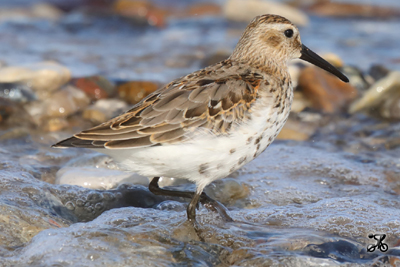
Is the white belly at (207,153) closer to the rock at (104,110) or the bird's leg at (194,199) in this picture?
the bird's leg at (194,199)

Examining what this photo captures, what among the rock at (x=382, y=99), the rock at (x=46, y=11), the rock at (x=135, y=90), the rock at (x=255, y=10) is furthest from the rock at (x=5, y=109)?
the rock at (x=255, y=10)

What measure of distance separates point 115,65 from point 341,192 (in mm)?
5508

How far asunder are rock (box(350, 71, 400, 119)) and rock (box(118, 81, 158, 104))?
3.04 meters

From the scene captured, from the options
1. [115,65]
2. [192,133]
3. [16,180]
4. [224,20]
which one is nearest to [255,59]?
[192,133]

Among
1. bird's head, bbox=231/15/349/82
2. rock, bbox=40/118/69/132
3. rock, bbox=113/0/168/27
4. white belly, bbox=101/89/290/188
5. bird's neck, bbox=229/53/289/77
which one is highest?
bird's head, bbox=231/15/349/82

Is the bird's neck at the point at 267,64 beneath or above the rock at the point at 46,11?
above

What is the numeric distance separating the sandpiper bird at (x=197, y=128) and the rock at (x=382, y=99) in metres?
3.83

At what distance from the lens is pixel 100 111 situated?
7.57 meters

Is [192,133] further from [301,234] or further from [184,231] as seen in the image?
[301,234]

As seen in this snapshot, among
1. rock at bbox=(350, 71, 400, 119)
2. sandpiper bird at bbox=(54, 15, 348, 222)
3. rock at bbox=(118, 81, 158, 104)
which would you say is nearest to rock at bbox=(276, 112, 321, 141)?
rock at bbox=(350, 71, 400, 119)

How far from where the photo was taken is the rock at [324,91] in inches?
318

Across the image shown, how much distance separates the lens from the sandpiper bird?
4.02 metres

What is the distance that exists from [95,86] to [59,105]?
27.1 inches

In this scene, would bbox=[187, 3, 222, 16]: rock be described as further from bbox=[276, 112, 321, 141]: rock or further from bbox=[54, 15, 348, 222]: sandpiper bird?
bbox=[54, 15, 348, 222]: sandpiper bird
